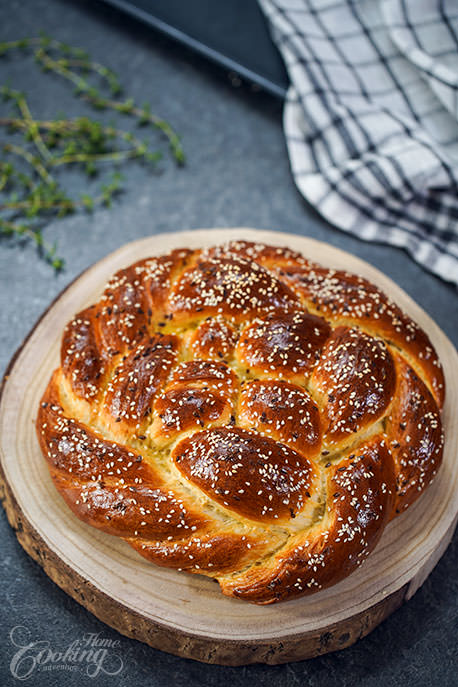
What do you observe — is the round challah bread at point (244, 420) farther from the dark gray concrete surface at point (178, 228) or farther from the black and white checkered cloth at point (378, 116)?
the black and white checkered cloth at point (378, 116)

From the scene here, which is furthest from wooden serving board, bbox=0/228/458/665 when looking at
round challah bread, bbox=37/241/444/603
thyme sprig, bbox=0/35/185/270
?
thyme sprig, bbox=0/35/185/270

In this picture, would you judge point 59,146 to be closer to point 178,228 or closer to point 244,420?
point 178,228

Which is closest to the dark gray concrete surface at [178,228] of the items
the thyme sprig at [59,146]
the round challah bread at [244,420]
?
the thyme sprig at [59,146]

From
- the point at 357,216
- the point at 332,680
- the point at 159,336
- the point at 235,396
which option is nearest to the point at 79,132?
the point at 357,216

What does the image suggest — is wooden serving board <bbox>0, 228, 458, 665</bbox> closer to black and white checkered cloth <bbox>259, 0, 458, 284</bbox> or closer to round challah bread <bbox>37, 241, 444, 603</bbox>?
round challah bread <bbox>37, 241, 444, 603</bbox>

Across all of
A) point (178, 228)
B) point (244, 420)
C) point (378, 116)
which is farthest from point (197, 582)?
point (378, 116)
